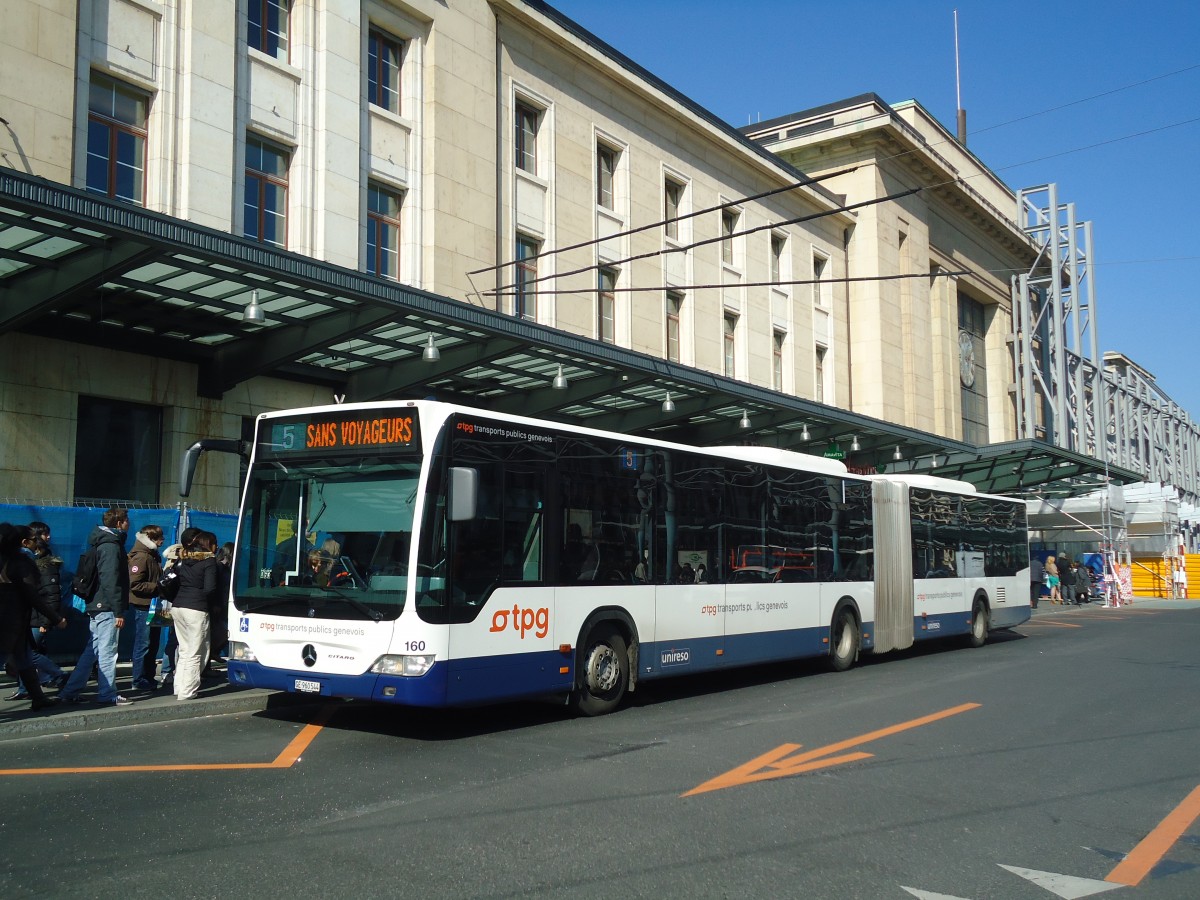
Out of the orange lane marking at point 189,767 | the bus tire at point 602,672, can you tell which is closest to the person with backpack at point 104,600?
the orange lane marking at point 189,767

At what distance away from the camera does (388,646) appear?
30.1ft

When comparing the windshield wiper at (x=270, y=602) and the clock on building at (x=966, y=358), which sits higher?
the clock on building at (x=966, y=358)

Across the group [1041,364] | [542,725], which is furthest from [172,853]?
[1041,364]

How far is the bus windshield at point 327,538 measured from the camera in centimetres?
935

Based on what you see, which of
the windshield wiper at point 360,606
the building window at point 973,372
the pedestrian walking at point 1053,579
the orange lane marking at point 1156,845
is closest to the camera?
the orange lane marking at point 1156,845

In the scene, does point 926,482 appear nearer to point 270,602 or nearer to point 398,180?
point 398,180

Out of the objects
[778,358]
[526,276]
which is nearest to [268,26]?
[526,276]

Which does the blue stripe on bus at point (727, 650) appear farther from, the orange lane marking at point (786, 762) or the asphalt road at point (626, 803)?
the orange lane marking at point (786, 762)

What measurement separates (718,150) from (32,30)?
67.8 ft

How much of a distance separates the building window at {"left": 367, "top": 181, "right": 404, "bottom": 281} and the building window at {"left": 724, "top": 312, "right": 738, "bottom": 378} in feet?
44.6

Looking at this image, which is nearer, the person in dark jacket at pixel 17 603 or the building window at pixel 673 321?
the person in dark jacket at pixel 17 603

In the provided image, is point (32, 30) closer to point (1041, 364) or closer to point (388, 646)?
point (388, 646)

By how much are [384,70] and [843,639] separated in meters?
13.9

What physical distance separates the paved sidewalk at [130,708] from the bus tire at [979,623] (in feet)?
43.6
